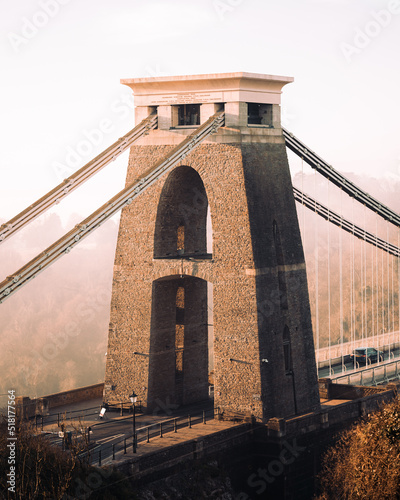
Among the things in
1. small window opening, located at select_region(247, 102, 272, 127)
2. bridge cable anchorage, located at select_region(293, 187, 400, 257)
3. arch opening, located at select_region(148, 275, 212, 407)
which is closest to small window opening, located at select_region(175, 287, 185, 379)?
arch opening, located at select_region(148, 275, 212, 407)

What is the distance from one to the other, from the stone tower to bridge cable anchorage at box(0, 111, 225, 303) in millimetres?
1268

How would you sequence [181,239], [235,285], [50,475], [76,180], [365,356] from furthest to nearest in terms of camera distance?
[365,356], [181,239], [235,285], [76,180], [50,475]

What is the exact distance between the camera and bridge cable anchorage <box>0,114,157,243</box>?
28.9 m

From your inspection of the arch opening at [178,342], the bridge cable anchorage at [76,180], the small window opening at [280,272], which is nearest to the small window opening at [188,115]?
the bridge cable anchorage at [76,180]

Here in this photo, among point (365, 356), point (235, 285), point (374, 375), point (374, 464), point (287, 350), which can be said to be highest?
point (235, 285)

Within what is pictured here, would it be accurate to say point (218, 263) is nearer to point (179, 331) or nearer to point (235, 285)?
point (235, 285)

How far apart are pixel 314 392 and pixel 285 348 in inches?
105

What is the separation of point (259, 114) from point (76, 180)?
352 inches

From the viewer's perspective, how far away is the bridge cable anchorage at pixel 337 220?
3962 cm

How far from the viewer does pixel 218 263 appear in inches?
1356

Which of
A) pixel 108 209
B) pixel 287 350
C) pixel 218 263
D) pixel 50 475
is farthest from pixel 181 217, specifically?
pixel 50 475

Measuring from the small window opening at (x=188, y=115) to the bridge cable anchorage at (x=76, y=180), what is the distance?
117 cm

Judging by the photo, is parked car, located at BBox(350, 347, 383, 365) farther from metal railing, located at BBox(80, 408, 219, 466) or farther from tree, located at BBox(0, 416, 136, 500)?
tree, located at BBox(0, 416, 136, 500)

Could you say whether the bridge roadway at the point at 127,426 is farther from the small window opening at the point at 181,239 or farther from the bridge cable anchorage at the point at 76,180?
the bridge cable anchorage at the point at 76,180
